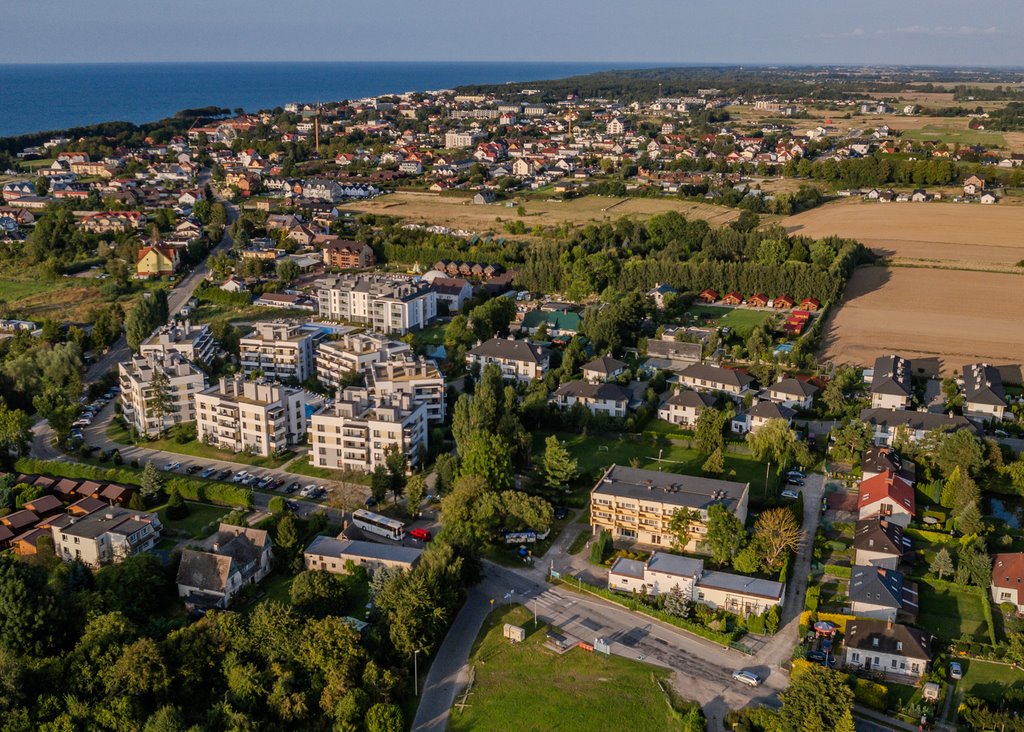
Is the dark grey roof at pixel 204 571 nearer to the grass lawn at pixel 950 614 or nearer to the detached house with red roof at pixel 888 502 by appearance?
the grass lawn at pixel 950 614

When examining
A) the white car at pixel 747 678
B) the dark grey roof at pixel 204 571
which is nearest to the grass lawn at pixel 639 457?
the white car at pixel 747 678

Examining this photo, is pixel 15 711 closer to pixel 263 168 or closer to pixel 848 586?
pixel 848 586

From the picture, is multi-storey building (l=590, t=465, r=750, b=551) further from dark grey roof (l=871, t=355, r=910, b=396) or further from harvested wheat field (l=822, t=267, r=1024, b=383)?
harvested wheat field (l=822, t=267, r=1024, b=383)

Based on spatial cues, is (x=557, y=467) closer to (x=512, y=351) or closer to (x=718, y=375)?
(x=718, y=375)

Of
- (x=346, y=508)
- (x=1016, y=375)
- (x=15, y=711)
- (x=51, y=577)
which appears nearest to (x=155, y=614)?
(x=51, y=577)

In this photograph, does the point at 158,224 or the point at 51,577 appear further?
the point at 158,224

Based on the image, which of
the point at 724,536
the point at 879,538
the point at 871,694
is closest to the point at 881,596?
the point at 879,538

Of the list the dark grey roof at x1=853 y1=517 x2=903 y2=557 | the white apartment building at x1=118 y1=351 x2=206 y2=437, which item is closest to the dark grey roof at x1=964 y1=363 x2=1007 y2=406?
the dark grey roof at x1=853 y1=517 x2=903 y2=557
